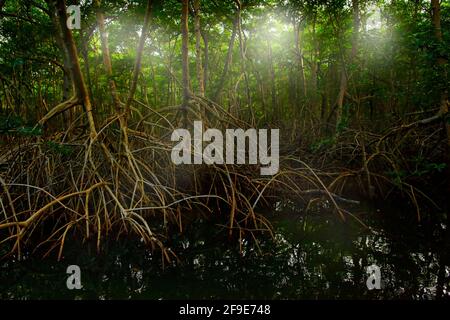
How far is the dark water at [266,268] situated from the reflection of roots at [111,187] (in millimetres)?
154

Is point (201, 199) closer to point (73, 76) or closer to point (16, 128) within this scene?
point (73, 76)

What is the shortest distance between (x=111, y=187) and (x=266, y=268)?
1.68 m

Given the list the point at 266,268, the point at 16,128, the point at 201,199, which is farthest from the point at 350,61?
the point at 16,128

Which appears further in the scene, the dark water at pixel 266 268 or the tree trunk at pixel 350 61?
the tree trunk at pixel 350 61

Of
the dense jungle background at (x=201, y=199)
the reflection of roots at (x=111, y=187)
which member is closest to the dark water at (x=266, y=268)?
the dense jungle background at (x=201, y=199)

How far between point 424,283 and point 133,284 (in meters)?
1.72

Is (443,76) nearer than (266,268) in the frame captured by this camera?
No

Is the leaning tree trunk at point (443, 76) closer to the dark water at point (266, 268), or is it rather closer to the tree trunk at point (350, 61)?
the dark water at point (266, 268)

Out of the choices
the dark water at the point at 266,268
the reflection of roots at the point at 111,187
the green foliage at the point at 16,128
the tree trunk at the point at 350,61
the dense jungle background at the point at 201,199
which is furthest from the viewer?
the tree trunk at the point at 350,61

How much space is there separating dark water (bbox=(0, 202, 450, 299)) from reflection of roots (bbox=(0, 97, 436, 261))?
154mm

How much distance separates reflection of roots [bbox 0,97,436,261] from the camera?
8.43 feet

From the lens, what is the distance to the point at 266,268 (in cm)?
216

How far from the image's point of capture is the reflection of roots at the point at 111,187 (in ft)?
8.43
